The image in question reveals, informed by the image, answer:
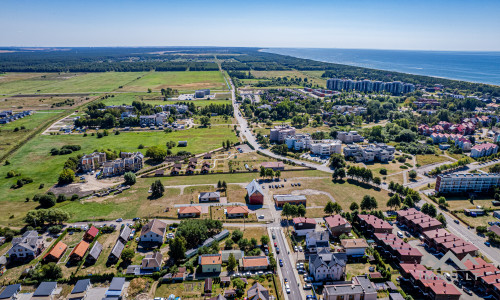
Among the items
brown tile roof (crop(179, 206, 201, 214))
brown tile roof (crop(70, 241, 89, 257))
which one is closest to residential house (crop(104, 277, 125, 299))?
brown tile roof (crop(70, 241, 89, 257))

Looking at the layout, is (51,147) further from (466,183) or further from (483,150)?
(483,150)

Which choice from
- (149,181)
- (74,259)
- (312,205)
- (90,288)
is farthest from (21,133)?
(312,205)

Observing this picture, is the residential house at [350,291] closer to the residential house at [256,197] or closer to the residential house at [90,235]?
the residential house at [256,197]

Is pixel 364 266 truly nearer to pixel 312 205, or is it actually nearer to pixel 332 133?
pixel 312 205

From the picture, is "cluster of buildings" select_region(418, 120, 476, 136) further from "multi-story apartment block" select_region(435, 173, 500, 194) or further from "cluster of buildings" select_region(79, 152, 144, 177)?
"cluster of buildings" select_region(79, 152, 144, 177)

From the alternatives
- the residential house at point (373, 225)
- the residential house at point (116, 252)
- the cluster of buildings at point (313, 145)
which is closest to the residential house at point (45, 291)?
the residential house at point (116, 252)

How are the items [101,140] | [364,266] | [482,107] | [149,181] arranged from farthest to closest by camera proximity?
[482,107], [101,140], [149,181], [364,266]

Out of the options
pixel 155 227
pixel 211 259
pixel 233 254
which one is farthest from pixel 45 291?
pixel 233 254
